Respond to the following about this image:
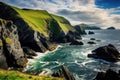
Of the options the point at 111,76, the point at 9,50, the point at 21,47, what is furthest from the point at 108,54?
the point at 9,50

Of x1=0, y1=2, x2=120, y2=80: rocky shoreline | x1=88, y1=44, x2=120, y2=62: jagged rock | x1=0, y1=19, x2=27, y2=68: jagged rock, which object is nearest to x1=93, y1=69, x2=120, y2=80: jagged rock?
x1=0, y1=2, x2=120, y2=80: rocky shoreline

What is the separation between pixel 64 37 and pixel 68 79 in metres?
114

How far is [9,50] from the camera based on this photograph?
226ft

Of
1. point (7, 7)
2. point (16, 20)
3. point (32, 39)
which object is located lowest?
point (32, 39)

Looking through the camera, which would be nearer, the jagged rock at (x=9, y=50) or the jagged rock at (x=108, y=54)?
→ the jagged rock at (x=9, y=50)

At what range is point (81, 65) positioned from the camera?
7456cm

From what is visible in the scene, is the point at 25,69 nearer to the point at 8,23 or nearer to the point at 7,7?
the point at 8,23

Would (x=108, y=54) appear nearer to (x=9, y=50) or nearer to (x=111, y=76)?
(x=111, y=76)

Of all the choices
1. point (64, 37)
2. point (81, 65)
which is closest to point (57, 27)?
point (64, 37)

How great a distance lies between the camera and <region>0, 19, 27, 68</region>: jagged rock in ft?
216

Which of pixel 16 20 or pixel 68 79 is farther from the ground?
pixel 16 20

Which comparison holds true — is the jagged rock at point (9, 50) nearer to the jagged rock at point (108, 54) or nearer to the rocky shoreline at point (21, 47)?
the rocky shoreline at point (21, 47)

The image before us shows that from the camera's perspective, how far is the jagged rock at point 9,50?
65800mm

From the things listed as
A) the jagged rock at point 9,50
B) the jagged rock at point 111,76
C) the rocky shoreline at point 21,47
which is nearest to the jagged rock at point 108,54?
the rocky shoreline at point 21,47
